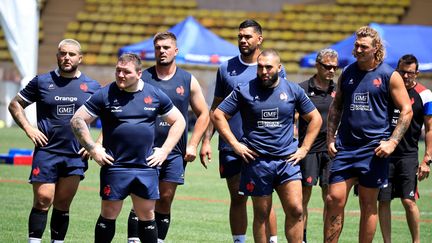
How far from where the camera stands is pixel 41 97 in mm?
11023

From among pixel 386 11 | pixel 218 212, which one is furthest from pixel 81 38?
pixel 218 212

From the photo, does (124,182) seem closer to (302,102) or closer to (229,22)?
(302,102)

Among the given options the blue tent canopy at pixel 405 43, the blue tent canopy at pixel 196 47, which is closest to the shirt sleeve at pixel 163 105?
the blue tent canopy at pixel 405 43

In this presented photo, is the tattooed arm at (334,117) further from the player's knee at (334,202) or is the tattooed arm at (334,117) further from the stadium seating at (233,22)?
the stadium seating at (233,22)

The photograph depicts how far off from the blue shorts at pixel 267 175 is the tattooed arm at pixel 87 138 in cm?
154

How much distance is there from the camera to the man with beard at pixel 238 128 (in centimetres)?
1130

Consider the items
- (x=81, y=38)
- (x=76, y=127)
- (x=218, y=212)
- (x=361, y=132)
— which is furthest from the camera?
(x=81, y=38)

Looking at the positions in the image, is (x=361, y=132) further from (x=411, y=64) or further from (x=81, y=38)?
(x=81, y=38)

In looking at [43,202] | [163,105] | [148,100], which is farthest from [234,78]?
[43,202]

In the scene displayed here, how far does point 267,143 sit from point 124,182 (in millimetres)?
1572

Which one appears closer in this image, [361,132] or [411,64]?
[361,132]

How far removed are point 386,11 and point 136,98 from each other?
98.9 ft

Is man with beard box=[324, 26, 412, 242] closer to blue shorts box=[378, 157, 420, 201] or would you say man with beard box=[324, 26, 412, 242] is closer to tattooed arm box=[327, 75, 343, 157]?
tattooed arm box=[327, 75, 343, 157]

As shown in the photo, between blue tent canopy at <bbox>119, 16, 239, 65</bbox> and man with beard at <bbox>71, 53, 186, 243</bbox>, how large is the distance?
76.3 ft
